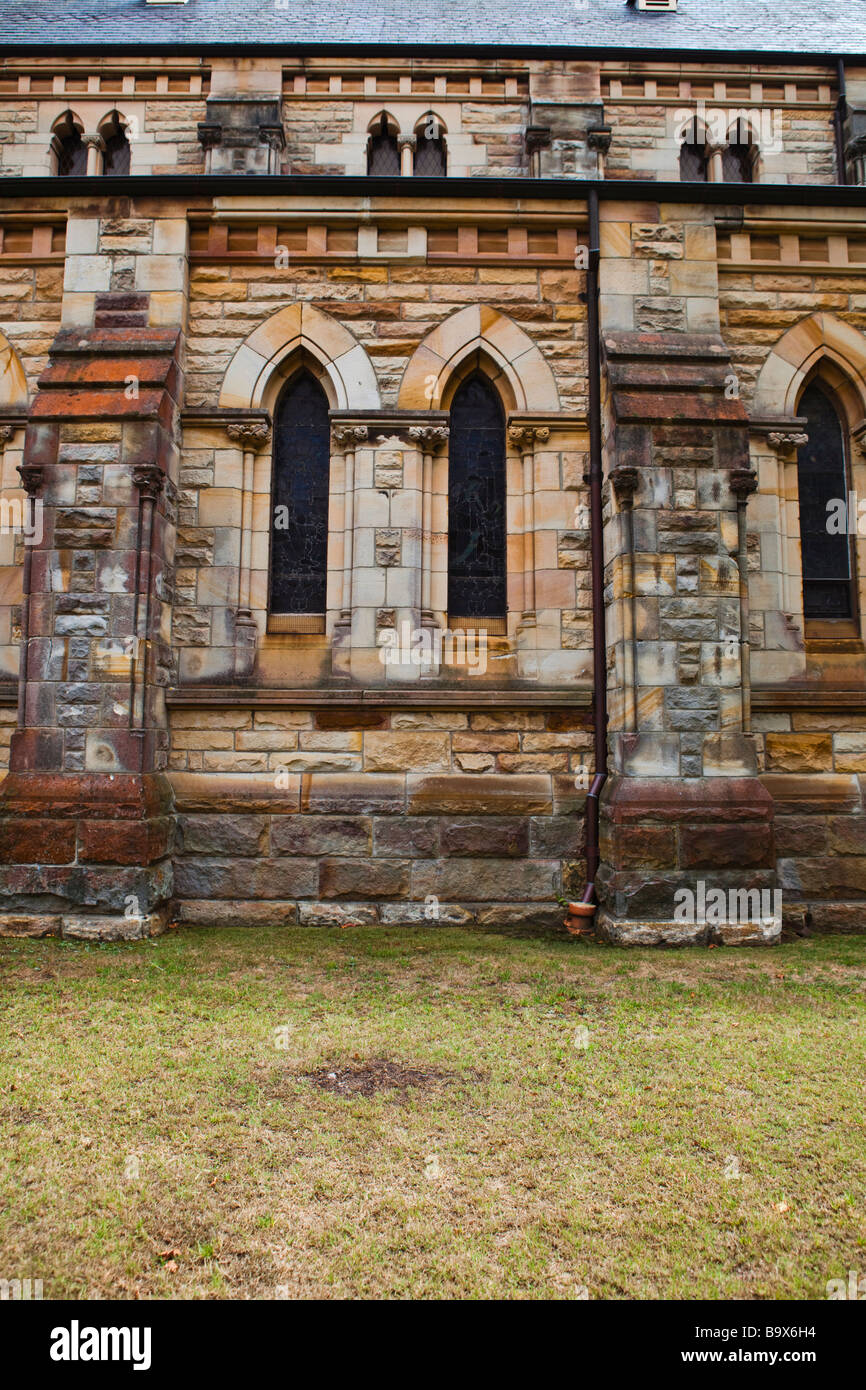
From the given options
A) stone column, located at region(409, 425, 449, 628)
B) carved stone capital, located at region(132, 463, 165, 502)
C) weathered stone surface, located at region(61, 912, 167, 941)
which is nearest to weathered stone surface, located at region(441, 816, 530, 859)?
stone column, located at region(409, 425, 449, 628)

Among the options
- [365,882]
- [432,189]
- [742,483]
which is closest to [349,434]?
[432,189]

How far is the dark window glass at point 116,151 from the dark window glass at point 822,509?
961cm

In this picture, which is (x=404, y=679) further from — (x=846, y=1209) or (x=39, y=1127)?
(x=846, y=1209)

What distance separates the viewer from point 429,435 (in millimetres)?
7277

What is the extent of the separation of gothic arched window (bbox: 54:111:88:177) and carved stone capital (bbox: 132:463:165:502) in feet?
22.0

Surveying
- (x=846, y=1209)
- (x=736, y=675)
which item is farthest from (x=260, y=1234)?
(x=736, y=675)

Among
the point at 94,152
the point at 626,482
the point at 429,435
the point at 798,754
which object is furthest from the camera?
the point at 94,152

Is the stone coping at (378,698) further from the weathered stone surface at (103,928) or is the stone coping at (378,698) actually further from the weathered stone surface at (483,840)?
the weathered stone surface at (103,928)

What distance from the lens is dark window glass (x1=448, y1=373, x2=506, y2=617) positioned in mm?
7469

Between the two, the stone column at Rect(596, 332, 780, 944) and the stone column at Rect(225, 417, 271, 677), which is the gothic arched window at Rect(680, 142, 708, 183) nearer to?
the stone column at Rect(596, 332, 780, 944)

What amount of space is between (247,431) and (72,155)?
6.77 m

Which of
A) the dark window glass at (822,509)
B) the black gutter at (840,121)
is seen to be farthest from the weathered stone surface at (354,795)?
the black gutter at (840,121)

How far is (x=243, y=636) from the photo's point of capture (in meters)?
7.16

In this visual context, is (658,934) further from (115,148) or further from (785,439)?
(115,148)
